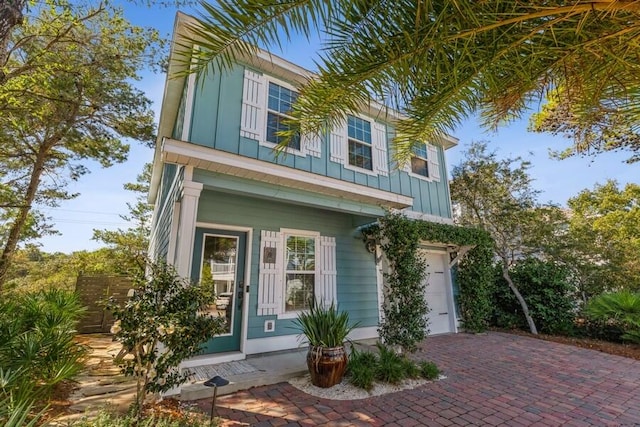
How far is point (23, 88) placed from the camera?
5.92 meters

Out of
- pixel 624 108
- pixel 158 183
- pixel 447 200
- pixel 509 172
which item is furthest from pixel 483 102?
pixel 158 183

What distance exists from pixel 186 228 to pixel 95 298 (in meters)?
6.70

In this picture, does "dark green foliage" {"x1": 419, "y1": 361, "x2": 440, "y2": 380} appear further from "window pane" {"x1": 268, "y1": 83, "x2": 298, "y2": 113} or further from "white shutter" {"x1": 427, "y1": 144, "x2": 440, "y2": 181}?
"white shutter" {"x1": 427, "y1": 144, "x2": 440, "y2": 181}

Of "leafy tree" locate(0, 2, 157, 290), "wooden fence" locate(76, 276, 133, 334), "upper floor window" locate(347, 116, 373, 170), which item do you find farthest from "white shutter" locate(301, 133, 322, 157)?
"wooden fence" locate(76, 276, 133, 334)

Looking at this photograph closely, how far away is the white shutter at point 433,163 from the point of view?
8016 mm

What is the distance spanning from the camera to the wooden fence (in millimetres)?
7644

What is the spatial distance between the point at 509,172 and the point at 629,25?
8488 mm

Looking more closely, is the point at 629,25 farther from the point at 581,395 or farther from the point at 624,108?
the point at 581,395

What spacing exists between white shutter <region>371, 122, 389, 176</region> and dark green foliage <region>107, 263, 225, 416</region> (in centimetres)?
495

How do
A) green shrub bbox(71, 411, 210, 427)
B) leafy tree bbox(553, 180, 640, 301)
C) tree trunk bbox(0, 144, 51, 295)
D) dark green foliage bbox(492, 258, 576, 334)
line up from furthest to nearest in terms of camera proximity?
1. tree trunk bbox(0, 144, 51, 295)
2. leafy tree bbox(553, 180, 640, 301)
3. dark green foliage bbox(492, 258, 576, 334)
4. green shrub bbox(71, 411, 210, 427)

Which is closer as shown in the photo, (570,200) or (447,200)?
(447,200)

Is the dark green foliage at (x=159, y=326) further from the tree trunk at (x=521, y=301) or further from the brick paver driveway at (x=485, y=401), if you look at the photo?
the tree trunk at (x=521, y=301)

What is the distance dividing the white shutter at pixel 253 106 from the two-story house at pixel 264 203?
0.02 meters

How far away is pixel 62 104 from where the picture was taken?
26.3 ft
